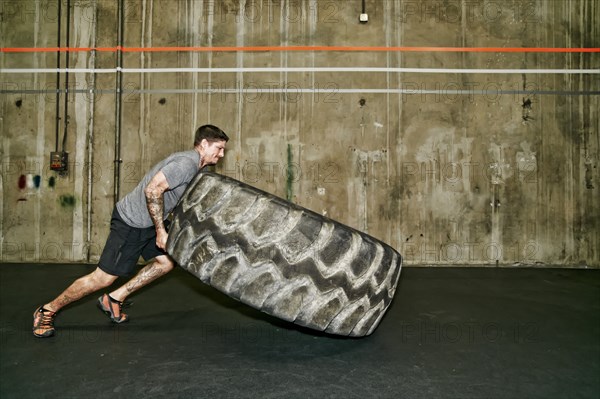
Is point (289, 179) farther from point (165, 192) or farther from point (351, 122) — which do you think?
point (165, 192)

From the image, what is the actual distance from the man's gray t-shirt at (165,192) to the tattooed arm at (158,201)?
0.05m

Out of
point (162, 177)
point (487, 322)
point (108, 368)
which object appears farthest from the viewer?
point (487, 322)

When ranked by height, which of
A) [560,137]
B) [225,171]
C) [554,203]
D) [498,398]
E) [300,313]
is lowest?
[498,398]

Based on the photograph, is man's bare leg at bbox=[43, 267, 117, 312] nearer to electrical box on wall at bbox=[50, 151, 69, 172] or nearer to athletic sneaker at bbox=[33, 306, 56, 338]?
athletic sneaker at bbox=[33, 306, 56, 338]

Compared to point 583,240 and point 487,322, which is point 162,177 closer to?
point 487,322

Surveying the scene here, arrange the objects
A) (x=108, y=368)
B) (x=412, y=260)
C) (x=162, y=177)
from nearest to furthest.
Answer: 1. (x=108, y=368)
2. (x=162, y=177)
3. (x=412, y=260)

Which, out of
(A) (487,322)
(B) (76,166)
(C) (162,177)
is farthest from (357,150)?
(B) (76,166)

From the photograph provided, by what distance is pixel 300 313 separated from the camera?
1662 millimetres

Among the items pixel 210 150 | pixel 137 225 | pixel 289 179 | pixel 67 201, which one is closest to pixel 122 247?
pixel 137 225

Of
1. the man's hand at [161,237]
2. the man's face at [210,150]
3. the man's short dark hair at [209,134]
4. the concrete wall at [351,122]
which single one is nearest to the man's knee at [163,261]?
the man's hand at [161,237]

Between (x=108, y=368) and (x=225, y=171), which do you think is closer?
(x=108, y=368)

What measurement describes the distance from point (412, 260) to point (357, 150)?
4.41 feet

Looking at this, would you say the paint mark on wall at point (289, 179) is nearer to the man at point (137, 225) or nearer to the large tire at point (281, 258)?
the man at point (137, 225)

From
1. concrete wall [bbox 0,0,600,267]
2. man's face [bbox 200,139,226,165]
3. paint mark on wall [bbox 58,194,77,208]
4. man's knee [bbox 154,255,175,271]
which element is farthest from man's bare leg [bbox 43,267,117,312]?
paint mark on wall [bbox 58,194,77,208]
